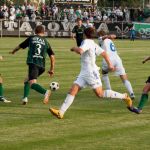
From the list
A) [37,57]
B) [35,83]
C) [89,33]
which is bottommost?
[35,83]

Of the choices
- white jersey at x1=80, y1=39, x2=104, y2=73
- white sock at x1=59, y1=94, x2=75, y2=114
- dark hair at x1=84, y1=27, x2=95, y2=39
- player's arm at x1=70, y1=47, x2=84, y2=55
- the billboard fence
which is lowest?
the billboard fence

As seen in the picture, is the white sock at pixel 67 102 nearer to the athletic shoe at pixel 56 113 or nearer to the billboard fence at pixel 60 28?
the athletic shoe at pixel 56 113

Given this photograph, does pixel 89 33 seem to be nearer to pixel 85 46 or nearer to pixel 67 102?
pixel 85 46

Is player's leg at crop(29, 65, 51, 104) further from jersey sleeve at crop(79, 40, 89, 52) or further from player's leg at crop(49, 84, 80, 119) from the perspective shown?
jersey sleeve at crop(79, 40, 89, 52)

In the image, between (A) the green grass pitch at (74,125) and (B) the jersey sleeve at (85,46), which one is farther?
(B) the jersey sleeve at (85,46)

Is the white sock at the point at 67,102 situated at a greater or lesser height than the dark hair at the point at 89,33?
lesser

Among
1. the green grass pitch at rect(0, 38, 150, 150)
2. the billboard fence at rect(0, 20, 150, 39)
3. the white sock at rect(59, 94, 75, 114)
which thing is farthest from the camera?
the billboard fence at rect(0, 20, 150, 39)

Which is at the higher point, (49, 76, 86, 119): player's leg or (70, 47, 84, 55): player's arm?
(70, 47, 84, 55): player's arm

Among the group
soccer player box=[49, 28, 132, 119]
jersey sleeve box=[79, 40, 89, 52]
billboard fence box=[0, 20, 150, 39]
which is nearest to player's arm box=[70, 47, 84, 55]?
jersey sleeve box=[79, 40, 89, 52]

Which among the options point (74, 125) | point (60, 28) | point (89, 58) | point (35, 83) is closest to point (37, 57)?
point (35, 83)

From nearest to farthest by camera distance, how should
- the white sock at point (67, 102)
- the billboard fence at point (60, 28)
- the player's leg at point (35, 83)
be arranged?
the white sock at point (67, 102) → the player's leg at point (35, 83) → the billboard fence at point (60, 28)

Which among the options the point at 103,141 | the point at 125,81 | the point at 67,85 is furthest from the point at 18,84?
the point at 103,141

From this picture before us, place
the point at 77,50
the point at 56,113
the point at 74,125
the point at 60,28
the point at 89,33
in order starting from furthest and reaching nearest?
the point at 60,28 → the point at 56,113 → the point at 89,33 → the point at 77,50 → the point at 74,125

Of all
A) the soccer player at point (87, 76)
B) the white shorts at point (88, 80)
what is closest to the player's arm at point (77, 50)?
the soccer player at point (87, 76)
